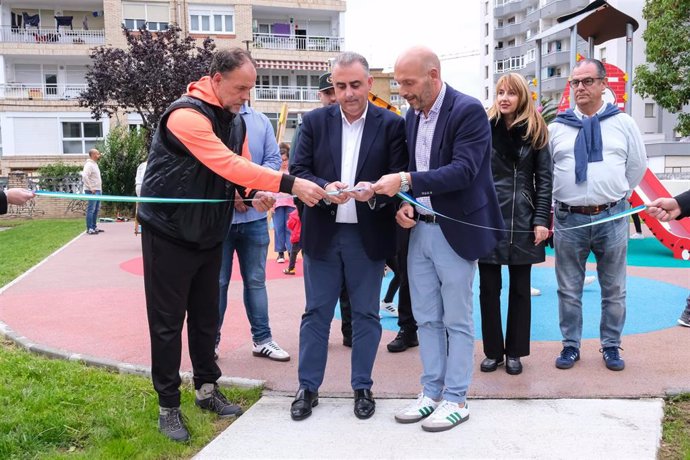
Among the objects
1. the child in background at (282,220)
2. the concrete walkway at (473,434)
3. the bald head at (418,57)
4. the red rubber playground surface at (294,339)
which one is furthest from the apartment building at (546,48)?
the concrete walkway at (473,434)

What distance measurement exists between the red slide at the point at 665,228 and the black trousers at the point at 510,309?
531 centimetres

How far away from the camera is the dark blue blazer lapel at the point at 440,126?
12.7 feet

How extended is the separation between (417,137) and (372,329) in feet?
4.18

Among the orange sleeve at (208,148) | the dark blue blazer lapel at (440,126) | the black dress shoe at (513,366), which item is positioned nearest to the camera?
the orange sleeve at (208,148)

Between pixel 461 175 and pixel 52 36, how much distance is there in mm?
39218

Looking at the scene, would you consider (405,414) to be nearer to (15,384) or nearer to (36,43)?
(15,384)

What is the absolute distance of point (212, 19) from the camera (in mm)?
38344

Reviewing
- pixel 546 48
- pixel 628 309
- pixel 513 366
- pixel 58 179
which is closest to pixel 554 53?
pixel 546 48

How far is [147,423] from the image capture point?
395 centimetres

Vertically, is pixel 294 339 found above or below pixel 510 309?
below

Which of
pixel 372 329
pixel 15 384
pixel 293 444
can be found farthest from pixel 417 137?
pixel 15 384

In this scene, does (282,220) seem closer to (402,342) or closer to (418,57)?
(402,342)

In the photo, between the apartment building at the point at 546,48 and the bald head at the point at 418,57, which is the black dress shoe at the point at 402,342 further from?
the apartment building at the point at 546,48

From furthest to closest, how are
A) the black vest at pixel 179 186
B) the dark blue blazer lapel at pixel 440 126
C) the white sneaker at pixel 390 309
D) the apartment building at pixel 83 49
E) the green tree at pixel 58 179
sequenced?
the apartment building at pixel 83 49 → the green tree at pixel 58 179 → the white sneaker at pixel 390 309 → the dark blue blazer lapel at pixel 440 126 → the black vest at pixel 179 186
